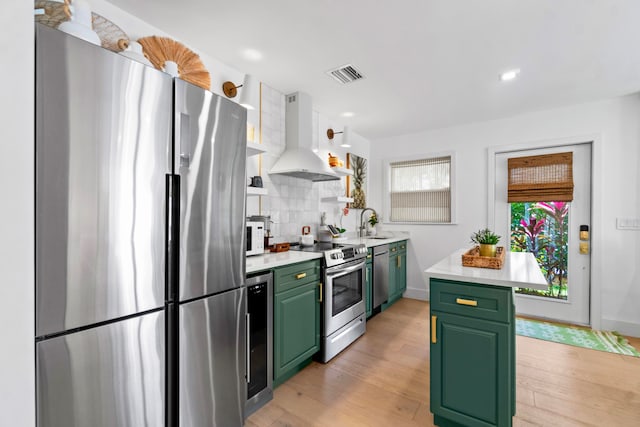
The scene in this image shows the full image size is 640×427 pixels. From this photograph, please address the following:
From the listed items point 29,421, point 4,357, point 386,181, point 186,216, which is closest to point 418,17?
point 186,216

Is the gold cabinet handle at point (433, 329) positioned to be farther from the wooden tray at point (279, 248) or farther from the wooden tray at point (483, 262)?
the wooden tray at point (279, 248)

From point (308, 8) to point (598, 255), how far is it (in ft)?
12.9

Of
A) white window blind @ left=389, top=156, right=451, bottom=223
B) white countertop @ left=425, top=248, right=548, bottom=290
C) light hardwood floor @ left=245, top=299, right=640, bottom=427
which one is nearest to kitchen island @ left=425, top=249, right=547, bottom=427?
white countertop @ left=425, top=248, right=548, bottom=290

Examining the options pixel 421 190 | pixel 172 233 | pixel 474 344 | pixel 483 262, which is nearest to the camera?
pixel 172 233

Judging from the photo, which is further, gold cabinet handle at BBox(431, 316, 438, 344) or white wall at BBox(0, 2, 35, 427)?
gold cabinet handle at BBox(431, 316, 438, 344)

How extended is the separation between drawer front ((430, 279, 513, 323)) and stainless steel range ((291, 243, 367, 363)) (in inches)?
39.9

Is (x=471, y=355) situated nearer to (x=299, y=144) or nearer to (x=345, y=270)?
(x=345, y=270)

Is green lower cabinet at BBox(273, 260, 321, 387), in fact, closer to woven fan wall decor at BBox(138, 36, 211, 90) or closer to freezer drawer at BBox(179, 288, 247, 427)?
freezer drawer at BBox(179, 288, 247, 427)

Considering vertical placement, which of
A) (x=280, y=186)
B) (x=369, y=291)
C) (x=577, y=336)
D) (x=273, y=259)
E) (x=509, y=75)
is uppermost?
(x=509, y=75)

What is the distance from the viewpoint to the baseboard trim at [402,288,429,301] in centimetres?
441

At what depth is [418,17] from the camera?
6.33 ft

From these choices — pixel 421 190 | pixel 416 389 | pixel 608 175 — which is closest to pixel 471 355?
pixel 416 389

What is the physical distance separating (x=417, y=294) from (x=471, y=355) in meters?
2.97

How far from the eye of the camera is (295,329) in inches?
88.8
